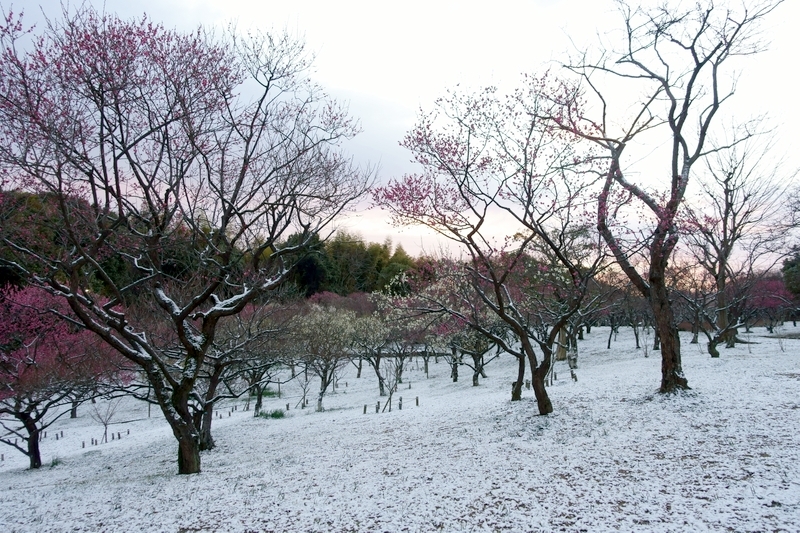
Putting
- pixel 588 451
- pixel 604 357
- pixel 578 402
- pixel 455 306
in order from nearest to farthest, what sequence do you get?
pixel 588 451
pixel 578 402
pixel 455 306
pixel 604 357

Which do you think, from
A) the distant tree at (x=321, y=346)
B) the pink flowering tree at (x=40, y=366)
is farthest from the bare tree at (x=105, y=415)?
the distant tree at (x=321, y=346)

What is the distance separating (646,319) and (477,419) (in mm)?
23627

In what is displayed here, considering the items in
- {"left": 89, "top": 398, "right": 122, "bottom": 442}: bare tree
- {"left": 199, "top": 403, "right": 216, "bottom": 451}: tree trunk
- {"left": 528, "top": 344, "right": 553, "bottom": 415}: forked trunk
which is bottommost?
{"left": 89, "top": 398, "right": 122, "bottom": 442}: bare tree

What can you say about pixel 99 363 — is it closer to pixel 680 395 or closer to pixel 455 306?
pixel 455 306

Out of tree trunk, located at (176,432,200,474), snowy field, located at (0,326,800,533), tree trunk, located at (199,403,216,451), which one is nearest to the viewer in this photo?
snowy field, located at (0,326,800,533)

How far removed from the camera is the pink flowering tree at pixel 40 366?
13.1m

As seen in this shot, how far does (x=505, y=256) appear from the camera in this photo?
1266cm

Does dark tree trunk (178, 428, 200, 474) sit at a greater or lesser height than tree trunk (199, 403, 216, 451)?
greater

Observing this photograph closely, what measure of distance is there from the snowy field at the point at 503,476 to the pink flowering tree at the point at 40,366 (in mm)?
1789

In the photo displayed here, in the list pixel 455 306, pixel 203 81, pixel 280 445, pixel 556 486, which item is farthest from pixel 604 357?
pixel 203 81

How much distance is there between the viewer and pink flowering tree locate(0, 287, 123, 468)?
13.1 m

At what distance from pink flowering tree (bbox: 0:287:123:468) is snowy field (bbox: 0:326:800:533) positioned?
1789mm

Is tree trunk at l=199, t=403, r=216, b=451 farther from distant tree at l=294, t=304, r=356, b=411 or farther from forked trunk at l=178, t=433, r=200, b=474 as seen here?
distant tree at l=294, t=304, r=356, b=411

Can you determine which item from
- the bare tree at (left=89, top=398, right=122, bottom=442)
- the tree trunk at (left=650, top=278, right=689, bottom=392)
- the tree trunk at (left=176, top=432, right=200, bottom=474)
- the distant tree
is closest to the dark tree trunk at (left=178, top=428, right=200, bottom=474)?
the tree trunk at (left=176, top=432, right=200, bottom=474)
